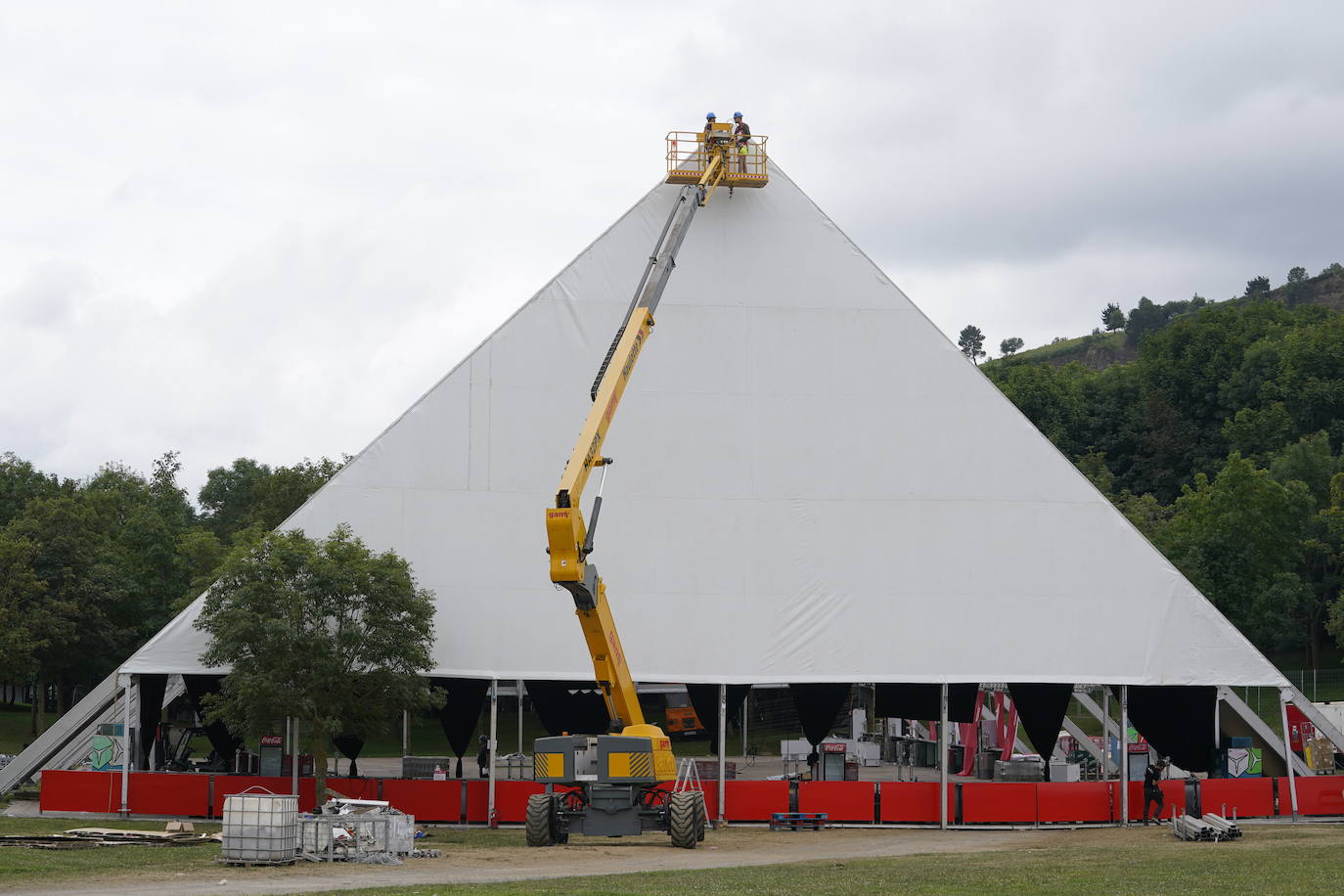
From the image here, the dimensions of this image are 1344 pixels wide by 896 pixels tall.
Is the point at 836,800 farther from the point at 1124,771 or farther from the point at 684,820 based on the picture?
the point at 1124,771

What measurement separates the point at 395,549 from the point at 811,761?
37.2 feet

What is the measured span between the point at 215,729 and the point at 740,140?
1904cm

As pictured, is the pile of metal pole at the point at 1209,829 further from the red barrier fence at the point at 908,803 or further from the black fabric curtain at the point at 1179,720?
the red barrier fence at the point at 908,803

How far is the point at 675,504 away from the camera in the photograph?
33875 millimetres

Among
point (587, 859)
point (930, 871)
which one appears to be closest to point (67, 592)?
point (587, 859)

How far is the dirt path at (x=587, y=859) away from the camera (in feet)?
67.4

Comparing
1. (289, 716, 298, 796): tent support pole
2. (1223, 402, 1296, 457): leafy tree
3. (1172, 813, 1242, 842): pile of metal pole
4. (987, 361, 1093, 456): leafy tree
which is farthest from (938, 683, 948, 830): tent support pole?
(987, 361, 1093, 456): leafy tree

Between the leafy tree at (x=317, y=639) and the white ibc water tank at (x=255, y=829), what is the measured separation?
19.8 ft

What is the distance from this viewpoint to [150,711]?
3331 cm

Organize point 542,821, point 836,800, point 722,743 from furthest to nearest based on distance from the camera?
point 836,800
point 722,743
point 542,821

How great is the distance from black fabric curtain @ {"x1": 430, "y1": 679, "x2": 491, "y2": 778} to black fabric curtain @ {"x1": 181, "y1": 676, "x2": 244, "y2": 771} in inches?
192

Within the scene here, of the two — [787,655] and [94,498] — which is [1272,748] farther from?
[94,498]

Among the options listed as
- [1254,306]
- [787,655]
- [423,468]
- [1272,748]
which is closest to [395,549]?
[423,468]

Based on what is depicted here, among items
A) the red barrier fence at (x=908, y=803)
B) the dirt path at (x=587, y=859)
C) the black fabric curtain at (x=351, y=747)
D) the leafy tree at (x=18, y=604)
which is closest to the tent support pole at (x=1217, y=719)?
the dirt path at (x=587, y=859)
